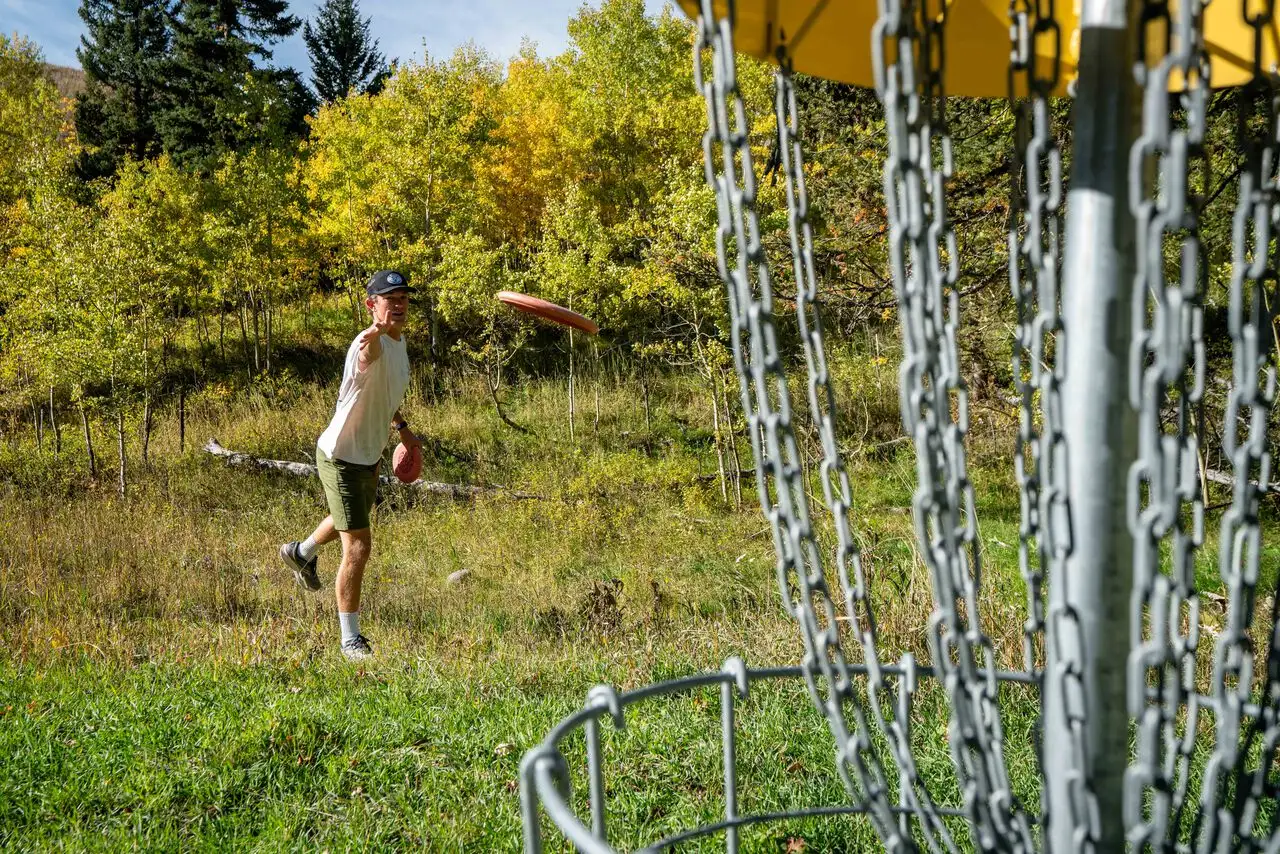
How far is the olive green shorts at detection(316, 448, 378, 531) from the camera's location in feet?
17.1

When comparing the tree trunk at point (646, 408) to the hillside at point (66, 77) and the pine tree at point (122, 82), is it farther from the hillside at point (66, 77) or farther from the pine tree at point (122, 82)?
the hillside at point (66, 77)

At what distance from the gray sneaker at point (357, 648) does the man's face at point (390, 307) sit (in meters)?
1.66

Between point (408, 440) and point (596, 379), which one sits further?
point (596, 379)

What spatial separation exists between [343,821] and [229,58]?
2850 cm

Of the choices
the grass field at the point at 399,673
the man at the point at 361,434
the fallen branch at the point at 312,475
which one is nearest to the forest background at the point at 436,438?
the grass field at the point at 399,673

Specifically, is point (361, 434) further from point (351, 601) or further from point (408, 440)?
point (351, 601)

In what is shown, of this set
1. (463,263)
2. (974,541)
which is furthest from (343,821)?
(463,263)

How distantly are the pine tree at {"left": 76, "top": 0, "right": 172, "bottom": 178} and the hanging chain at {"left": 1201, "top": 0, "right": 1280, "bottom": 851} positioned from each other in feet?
94.1

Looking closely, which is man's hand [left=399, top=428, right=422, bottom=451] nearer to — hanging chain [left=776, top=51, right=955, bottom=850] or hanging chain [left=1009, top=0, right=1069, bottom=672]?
hanging chain [left=776, top=51, right=955, bottom=850]

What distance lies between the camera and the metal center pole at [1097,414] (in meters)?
1.09

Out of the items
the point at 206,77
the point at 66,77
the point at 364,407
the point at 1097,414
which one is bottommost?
the point at 364,407

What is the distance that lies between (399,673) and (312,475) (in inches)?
381

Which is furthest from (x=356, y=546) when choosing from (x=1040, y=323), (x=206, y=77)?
(x=206, y=77)

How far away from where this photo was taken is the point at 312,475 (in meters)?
13.6
